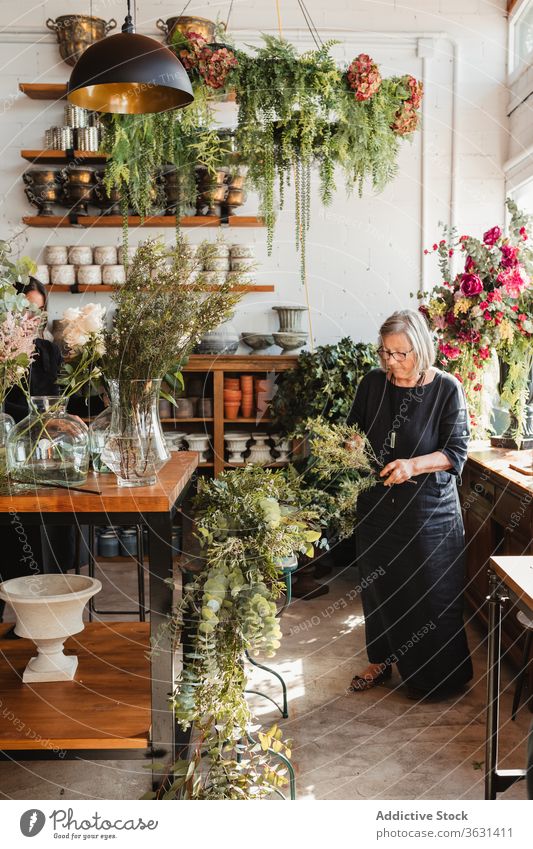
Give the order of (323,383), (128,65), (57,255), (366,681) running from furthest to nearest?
1. (57,255)
2. (323,383)
3. (366,681)
4. (128,65)

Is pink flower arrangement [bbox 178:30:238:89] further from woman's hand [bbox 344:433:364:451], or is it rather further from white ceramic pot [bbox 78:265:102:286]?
white ceramic pot [bbox 78:265:102:286]

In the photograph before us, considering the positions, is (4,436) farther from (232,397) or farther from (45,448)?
(232,397)

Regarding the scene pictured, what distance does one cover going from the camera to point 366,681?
10.3 ft

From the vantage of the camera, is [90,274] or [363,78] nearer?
[363,78]

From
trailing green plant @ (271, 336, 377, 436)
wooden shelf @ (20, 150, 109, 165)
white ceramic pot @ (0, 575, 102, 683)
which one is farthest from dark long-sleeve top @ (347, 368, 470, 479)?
wooden shelf @ (20, 150, 109, 165)

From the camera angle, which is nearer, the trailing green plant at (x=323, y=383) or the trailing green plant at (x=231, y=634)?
the trailing green plant at (x=231, y=634)

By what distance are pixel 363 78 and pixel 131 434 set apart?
1.82m

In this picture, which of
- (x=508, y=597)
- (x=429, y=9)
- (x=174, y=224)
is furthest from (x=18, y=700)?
(x=429, y=9)

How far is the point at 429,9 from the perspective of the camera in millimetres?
5113

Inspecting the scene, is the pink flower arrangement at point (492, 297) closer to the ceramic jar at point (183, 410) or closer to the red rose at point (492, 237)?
the red rose at point (492, 237)

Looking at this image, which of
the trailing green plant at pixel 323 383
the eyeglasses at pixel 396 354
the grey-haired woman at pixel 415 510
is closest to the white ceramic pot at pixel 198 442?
the trailing green plant at pixel 323 383

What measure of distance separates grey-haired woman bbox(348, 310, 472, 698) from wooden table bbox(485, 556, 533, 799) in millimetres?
802

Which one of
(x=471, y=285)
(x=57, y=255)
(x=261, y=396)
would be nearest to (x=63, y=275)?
(x=57, y=255)

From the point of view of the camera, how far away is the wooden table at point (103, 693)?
1.87 meters
